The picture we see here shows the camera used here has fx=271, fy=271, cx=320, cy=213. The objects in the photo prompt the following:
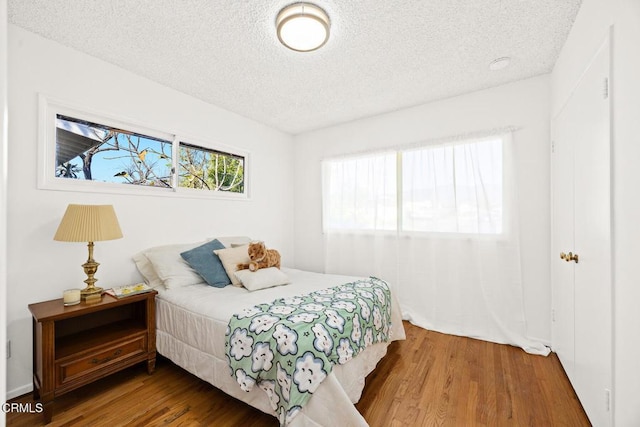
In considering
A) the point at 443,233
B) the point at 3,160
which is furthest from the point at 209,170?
the point at 443,233

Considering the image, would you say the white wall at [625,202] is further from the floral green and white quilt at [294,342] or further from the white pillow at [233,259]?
the white pillow at [233,259]

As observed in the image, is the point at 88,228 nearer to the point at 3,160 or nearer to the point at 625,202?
the point at 3,160

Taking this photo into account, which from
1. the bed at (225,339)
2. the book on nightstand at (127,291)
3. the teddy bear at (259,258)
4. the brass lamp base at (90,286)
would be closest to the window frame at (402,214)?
the bed at (225,339)

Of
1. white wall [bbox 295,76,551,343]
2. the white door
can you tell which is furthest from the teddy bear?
the white door

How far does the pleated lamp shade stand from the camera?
6.14ft

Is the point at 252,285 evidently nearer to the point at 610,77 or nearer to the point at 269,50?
the point at 269,50

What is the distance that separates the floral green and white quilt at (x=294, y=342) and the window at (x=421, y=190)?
1.58m

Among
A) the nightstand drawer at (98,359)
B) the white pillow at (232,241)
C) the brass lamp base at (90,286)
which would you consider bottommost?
the nightstand drawer at (98,359)

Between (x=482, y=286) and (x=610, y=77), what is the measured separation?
2061 millimetres

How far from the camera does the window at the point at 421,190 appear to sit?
2828 mm

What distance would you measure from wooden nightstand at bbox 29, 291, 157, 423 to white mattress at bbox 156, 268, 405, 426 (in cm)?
14

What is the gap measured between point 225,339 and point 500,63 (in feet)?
10.1

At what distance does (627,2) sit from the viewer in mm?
1192

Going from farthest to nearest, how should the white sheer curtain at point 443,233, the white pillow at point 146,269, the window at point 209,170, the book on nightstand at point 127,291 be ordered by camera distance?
the window at point 209,170 → the white sheer curtain at point 443,233 → the white pillow at point 146,269 → the book on nightstand at point 127,291
